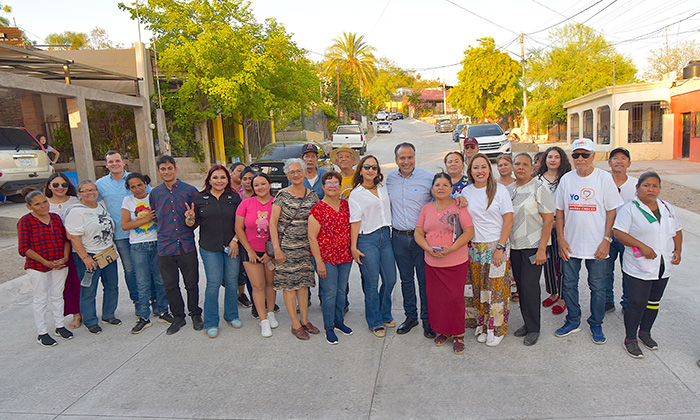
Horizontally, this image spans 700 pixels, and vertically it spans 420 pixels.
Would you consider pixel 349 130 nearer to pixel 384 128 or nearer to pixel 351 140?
pixel 351 140

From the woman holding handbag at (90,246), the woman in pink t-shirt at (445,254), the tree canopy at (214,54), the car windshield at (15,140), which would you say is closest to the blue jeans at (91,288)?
the woman holding handbag at (90,246)

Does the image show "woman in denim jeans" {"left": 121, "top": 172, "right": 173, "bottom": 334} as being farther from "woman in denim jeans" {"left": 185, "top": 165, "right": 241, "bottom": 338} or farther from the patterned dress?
the patterned dress

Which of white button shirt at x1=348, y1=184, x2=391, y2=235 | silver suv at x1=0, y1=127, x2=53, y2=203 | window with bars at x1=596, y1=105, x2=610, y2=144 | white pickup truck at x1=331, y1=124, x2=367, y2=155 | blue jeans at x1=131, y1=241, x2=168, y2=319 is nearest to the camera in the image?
white button shirt at x1=348, y1=184, x2=391, y2=235

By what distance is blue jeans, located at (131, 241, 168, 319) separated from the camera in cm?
492

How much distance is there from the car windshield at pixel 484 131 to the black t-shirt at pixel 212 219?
16.4 metres

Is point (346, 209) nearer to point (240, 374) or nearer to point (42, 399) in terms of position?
point (240, 374)

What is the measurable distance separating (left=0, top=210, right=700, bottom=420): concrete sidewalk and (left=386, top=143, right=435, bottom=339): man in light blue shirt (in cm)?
62

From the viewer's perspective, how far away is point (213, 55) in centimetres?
1666

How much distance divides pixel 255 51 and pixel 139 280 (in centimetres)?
1522

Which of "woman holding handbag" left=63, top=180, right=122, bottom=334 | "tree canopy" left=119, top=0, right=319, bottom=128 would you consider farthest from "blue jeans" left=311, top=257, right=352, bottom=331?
"tree canopy" left=119, top=0, right=319, bottom=128

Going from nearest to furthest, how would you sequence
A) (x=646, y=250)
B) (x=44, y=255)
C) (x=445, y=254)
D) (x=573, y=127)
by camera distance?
(x=646, y=250), (x=445, y=254), (x=44, y=255), (x=573, y=127)

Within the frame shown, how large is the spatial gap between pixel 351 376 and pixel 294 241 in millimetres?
1376

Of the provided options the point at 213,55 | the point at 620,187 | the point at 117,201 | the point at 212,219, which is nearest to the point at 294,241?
the point at 212,219

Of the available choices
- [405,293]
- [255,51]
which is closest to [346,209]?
[405,293]
